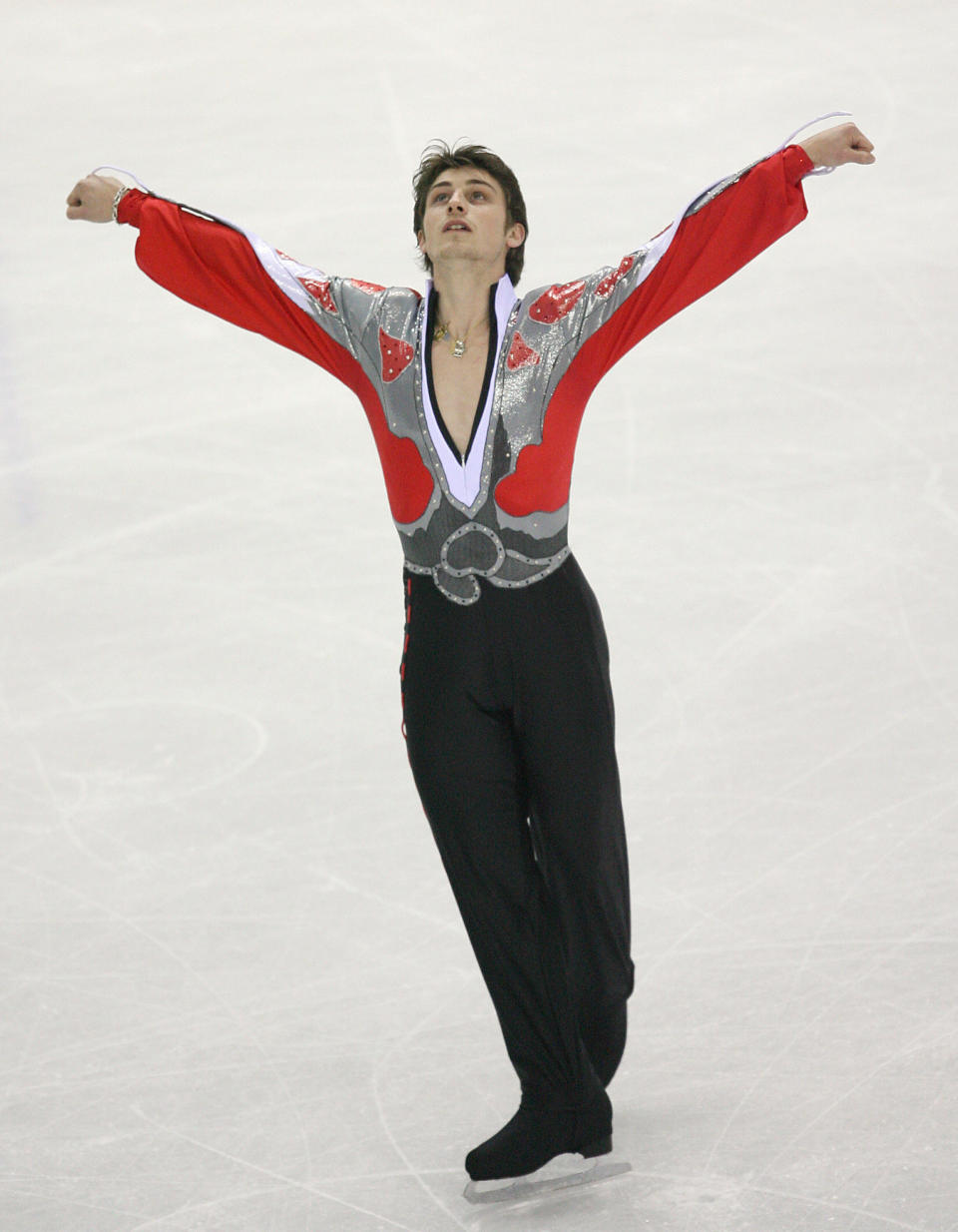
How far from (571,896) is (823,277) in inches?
171

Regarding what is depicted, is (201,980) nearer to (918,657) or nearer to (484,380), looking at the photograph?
(484,380)

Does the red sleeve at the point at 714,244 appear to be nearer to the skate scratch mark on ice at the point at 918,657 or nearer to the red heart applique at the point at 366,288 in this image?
the red heart applique at the point at 366,288

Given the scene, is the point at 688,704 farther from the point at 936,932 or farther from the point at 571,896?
the point at 571,896

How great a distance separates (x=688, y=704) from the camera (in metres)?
4.91

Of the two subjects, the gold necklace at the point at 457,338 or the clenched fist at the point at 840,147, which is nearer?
the clenched fist at the point at 840,147

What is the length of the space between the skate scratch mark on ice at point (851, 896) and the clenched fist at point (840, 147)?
1.71 m

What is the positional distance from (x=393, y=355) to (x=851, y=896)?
5.60 feet

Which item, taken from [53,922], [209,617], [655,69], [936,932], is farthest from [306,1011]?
[655,69]

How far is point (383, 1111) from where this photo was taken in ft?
11.5

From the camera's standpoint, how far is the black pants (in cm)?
317

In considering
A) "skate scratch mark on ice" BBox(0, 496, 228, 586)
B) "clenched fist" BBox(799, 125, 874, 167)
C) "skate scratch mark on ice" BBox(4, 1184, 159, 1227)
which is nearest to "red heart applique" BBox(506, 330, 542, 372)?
"clenched fist" BBox(799, 125, 874, 167)

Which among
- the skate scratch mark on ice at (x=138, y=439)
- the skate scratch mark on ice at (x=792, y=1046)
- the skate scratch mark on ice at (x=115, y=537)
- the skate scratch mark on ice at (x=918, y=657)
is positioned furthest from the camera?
the skate scratch mark on ice at (x=138, y=439)

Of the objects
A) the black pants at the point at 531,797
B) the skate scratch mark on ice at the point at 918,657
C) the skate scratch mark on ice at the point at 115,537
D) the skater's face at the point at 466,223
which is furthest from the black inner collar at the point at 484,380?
the skate scratch mark on ice at the point at 115,537

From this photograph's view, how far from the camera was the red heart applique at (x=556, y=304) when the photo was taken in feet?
10.5
